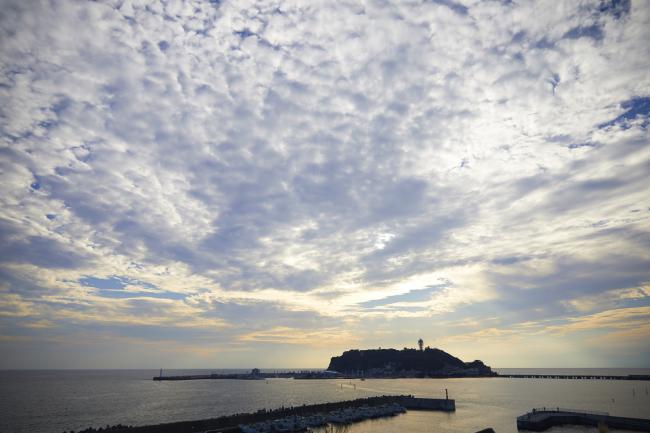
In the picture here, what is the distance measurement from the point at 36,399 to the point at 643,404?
173 meters

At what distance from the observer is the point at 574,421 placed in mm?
67438

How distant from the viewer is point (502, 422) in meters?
69.6

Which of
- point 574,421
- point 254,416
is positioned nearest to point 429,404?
point 574,421

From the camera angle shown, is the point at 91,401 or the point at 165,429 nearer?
the point at 165,429

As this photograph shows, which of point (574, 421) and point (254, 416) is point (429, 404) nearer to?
point (574, 421)

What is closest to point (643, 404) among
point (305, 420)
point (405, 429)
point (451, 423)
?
point (451, 423)

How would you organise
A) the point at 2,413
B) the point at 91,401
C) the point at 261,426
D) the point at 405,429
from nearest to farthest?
the point at 261,426, the point at 405,429, the point at 2,413, the point at 91,401

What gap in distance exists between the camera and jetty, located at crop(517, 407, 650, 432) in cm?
6006

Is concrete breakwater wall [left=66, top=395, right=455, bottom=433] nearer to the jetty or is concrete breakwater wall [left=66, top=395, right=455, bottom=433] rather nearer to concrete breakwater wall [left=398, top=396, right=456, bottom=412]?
concrete breakwater wall [left=398, top=396, right=456, bottom=412]

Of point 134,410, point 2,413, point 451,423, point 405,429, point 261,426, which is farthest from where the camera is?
point 134,410

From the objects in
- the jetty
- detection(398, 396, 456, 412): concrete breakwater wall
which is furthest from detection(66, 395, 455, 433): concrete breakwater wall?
the jetty

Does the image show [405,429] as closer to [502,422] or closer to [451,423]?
[451,423]

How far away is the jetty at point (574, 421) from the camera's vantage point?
6006 cm

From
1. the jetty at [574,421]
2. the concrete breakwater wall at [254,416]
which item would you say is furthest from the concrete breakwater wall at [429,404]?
the jetty at [574,421]
